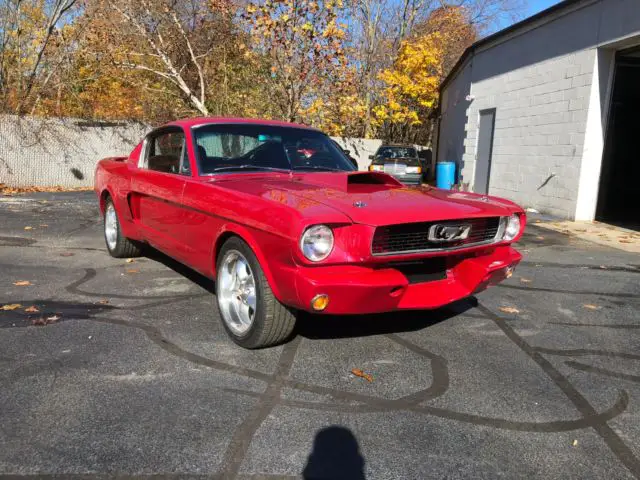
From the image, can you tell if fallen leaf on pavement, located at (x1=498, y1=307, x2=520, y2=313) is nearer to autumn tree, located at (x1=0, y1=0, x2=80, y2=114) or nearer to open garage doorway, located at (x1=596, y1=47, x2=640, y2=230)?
open garage doorway, located at (x1=596, y1=47, x2=640, y2=230)

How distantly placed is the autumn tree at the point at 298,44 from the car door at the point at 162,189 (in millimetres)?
10893

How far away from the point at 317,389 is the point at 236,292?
98 cm

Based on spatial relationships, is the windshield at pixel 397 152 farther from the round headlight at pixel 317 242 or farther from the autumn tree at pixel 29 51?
the round headlight at pixel 317 242

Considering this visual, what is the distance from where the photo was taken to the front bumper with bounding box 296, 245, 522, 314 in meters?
2.99

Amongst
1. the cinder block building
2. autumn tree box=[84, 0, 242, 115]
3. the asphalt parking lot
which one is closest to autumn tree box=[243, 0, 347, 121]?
autumn tree box=[84, 0, 242, 115]

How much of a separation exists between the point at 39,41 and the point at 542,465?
16875 millimetres

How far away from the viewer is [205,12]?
16.8 meters

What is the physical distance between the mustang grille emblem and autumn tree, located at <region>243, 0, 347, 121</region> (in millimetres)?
13035

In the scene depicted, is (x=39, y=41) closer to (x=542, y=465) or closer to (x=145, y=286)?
(x=145, y=286)

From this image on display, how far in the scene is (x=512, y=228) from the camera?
154 inches

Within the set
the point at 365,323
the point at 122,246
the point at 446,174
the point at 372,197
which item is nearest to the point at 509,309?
the point at 365,323

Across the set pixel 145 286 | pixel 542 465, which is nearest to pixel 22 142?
pixel 145 286

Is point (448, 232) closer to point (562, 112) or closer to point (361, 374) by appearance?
point (361, 374)

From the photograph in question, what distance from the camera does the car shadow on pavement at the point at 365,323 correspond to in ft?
13.2
